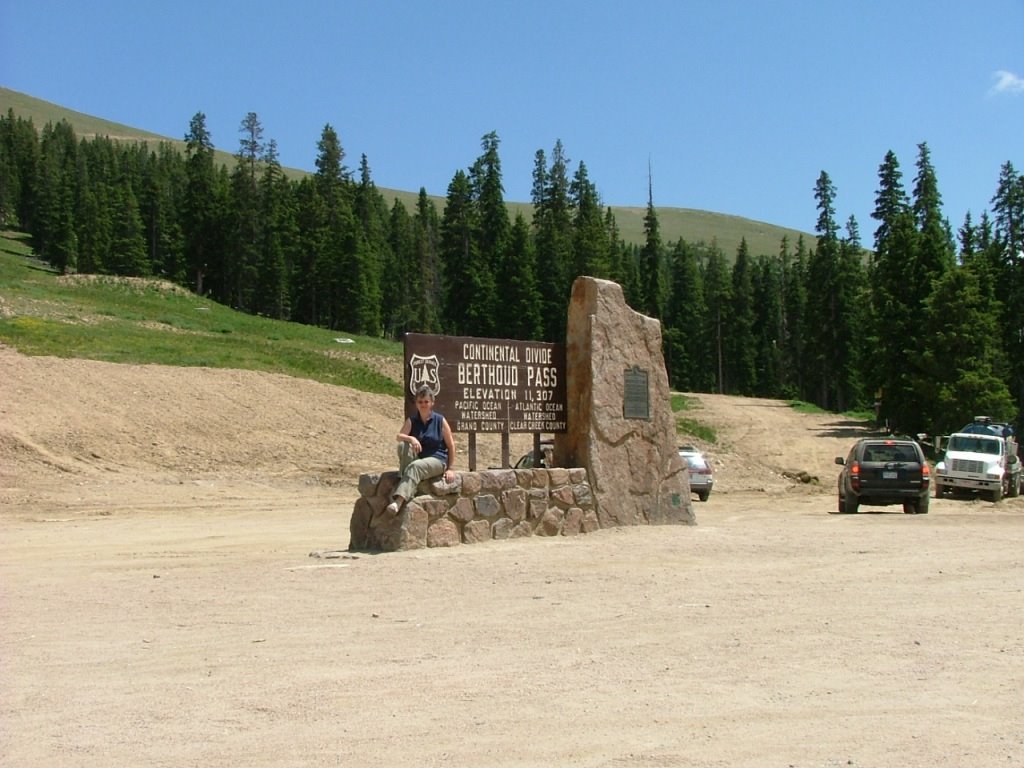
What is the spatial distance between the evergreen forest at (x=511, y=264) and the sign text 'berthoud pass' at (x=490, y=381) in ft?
141

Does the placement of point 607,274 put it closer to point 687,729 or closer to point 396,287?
point 396,287

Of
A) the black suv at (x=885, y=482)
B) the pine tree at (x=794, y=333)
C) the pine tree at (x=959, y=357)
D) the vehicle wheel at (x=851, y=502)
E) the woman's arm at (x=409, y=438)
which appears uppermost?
the pine tree at (x=794, y=333)

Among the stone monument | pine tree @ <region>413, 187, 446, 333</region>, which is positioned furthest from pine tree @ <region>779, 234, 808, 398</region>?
the stone monument

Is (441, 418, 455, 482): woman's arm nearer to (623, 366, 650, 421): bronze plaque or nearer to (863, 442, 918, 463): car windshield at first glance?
(623, 366, 650, 421): bronze plaque

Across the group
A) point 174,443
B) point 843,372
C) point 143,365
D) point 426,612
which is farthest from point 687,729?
point 843,372

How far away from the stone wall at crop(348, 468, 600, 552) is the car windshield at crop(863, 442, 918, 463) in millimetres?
10355

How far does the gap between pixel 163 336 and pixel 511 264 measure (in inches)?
1873

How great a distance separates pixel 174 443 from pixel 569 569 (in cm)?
1874

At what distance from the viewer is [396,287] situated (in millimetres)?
109625

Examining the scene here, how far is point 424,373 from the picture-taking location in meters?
13.9

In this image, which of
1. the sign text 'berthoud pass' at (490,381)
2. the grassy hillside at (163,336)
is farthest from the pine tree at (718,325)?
Answer: the sign text 'berthoud pass' at (490,381)

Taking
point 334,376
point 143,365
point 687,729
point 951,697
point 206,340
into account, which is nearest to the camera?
point 687,729

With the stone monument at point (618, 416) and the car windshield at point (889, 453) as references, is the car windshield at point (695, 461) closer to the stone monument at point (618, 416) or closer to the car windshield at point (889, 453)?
the car windshield at point (889, 453)

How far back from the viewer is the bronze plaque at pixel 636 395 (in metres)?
15.7
